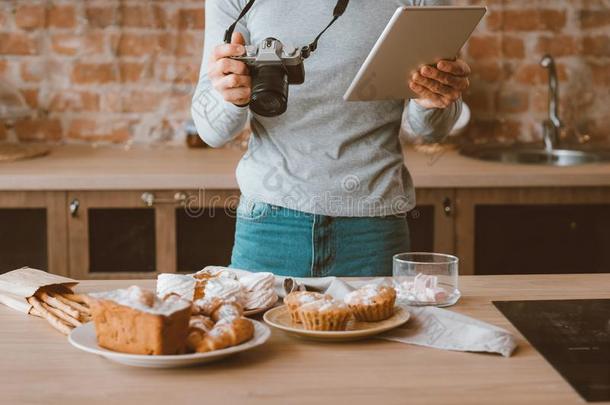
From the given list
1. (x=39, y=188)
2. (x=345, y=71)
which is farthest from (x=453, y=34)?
(x=39, y=188)

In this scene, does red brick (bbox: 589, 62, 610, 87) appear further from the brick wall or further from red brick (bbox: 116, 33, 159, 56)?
red brick (bbox: 116, 33, 159, 56)

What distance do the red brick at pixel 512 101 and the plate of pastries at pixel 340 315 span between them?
6.46 feet

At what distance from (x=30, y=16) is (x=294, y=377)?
7.48 ft

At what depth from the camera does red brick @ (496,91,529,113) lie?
10.0ft

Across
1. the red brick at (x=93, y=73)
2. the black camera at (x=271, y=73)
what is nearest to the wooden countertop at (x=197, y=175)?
the red brick at (x=93, y=73)

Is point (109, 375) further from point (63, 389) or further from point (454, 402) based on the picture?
point (454, 402)

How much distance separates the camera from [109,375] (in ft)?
3.36

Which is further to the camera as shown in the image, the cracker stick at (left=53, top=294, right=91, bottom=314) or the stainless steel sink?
the stainless steel sink

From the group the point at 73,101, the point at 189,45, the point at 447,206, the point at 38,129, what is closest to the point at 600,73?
the point at 447,206

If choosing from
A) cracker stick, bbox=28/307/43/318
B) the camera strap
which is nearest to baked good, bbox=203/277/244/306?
cracker stick, bbox=28/307/43/318

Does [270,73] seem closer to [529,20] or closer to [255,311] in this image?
[255,311]

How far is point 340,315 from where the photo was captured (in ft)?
3.69

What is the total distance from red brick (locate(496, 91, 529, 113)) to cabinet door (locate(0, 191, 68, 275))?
152 centimetres

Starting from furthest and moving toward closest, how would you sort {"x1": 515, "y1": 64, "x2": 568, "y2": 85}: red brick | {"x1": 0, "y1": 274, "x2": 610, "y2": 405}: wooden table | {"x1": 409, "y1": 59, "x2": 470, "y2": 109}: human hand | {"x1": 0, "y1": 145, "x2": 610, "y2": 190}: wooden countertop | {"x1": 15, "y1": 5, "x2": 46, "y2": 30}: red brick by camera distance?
1. {"x1": 515, "y1": 64, "x2": 568, "y2": 85}: red brick
2. {"x1": 15, "y1": 5, "x2": 46, "y2": 30}: red brick
3. {"x1": 0, "y1": 145, "x2": 610, "y2": 190}: wooden countertop
4. {"x1": 409, "y1": 59, "x2": 470, "y2": 109}: human hand
5. {"x1": 0, "y1": 274, "x2": 610, "y2": 405}: wooden table
